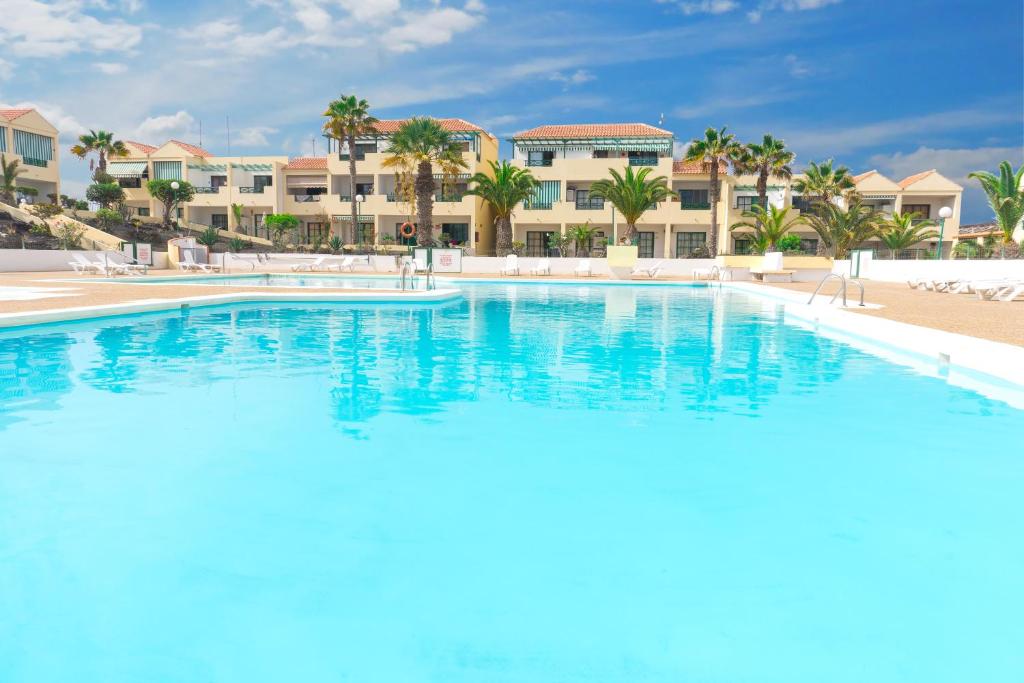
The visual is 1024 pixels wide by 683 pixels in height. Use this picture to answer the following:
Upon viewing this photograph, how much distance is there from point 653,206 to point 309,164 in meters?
24.0

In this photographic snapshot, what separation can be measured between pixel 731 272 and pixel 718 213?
46.3 ft

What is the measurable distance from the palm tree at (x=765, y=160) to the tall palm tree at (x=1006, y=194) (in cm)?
1248

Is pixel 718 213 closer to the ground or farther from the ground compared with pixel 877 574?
farther from the ground

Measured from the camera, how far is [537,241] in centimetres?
4434

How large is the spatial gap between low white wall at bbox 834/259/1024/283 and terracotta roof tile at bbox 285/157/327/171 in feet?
110

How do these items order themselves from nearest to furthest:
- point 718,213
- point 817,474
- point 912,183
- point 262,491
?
point 262,491 < point 817,474 < point 718,213 < point 912,183

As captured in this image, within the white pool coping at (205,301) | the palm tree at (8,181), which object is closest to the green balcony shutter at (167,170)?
the palm tree at (8,181)

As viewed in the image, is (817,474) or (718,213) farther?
(718,213)

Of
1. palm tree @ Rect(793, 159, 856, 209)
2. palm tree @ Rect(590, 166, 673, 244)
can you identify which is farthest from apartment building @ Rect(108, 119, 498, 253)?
palm tree @ Rect(793, 159, 856, 209)

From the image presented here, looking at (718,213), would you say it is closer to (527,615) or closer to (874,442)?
(874,442)

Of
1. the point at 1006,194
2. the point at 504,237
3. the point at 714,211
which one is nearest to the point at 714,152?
the point at 714,211

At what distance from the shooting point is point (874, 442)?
5.97 meters

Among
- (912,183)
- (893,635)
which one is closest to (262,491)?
(893,635)

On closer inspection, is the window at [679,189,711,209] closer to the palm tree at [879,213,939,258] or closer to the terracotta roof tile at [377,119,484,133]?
the palm tree at [879,213,939,258]
